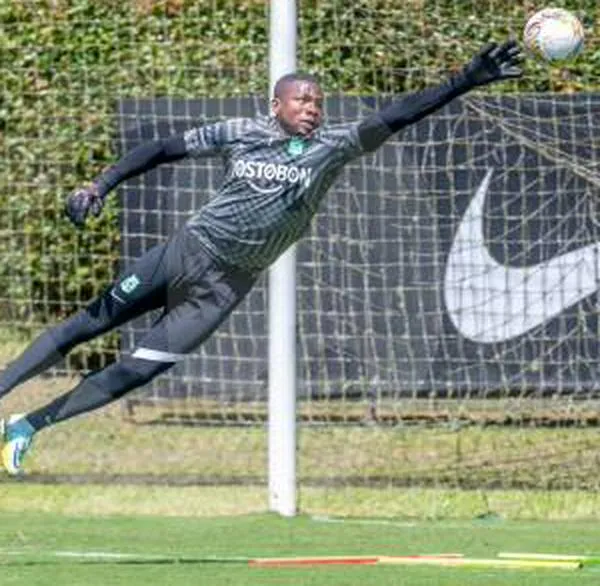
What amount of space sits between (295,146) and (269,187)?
0.23 meters

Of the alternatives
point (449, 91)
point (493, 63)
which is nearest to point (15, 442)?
point (449, 91)

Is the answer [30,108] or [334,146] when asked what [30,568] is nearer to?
[334,146]

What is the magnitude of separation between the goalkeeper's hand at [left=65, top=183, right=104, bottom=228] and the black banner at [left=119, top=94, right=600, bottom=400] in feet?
9.77

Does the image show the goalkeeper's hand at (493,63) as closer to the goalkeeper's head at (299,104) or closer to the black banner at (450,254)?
the goalkeeper's head at (299,104)

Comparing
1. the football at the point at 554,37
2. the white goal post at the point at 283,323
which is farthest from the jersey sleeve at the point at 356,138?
the white goal post at the point at 283,323

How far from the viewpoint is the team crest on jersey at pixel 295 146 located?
443 inches

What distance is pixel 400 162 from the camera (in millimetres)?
13906

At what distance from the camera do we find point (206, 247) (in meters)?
11.3

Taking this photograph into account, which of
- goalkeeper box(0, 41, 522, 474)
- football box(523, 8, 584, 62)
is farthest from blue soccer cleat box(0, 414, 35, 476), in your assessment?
football box(523, 8, 584, 62)

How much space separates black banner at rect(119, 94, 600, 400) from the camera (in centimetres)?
1380

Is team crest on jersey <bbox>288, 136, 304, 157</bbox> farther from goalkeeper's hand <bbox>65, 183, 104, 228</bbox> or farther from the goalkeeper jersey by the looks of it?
goalkeeper's hand <bbox>65, 183, 104, 228</bbox>

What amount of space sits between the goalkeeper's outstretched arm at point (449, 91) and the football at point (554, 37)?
0.78ft

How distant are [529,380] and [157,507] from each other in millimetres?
2212

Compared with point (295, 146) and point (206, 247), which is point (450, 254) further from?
point (206, 247)
